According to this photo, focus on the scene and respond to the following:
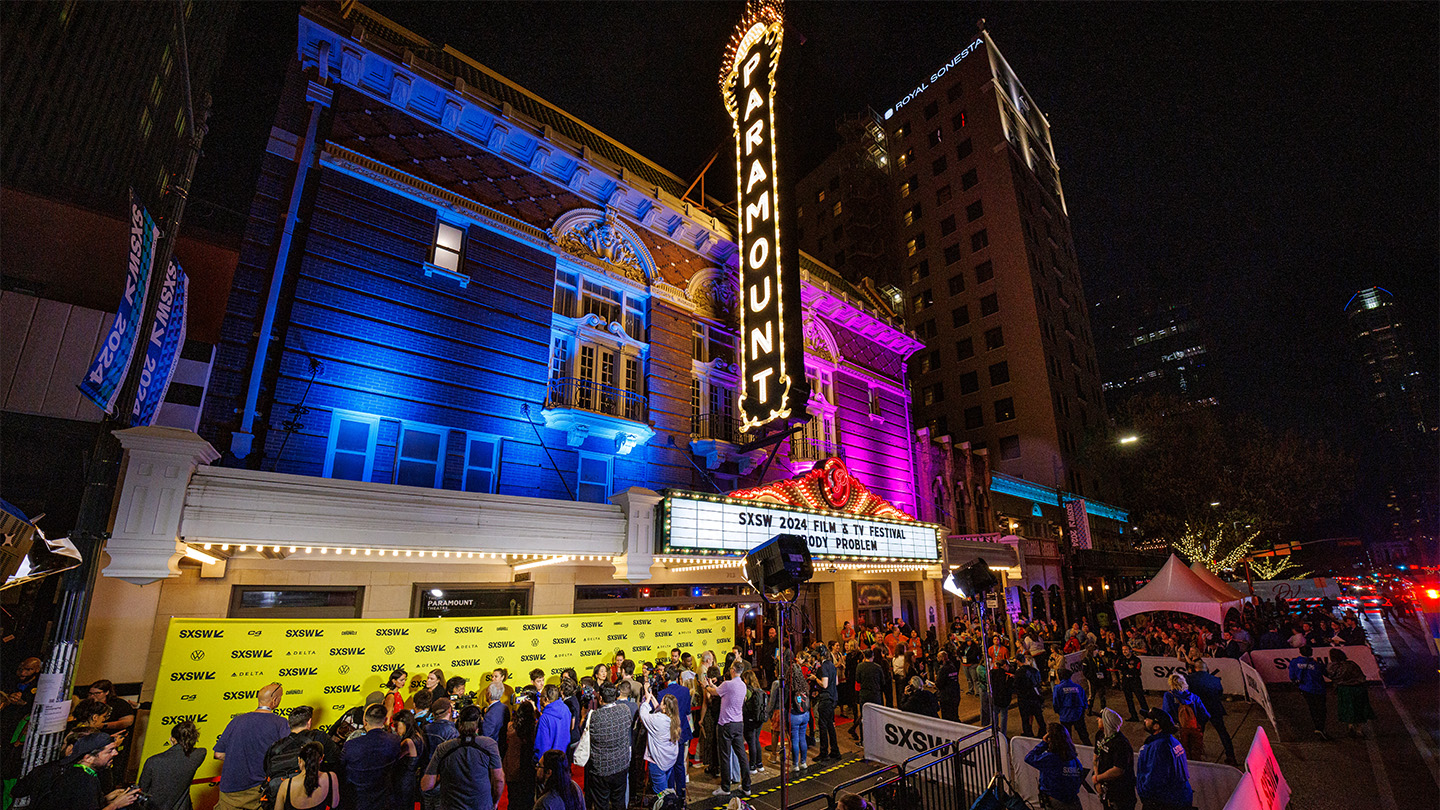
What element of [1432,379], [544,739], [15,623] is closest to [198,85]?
[15,623]

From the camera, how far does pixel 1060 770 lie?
7156 mm

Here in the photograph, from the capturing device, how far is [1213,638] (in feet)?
67.2

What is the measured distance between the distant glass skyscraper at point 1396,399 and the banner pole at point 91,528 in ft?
650

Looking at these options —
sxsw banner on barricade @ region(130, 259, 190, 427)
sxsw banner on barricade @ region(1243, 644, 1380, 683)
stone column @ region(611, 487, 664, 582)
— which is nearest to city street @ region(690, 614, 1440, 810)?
sxsw banner on barricade @ region(1243, 644, 1380, 683)

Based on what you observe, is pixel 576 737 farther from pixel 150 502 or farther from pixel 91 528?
pixel 150 502

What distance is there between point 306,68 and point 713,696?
628 inches

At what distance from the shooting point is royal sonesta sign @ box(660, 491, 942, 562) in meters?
12.6

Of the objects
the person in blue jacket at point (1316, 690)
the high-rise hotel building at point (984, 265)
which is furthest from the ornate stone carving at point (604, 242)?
the high-rise hotel building at point (984, 265)

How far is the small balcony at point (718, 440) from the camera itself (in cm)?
1736

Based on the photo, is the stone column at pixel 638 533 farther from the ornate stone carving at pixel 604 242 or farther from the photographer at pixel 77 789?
the ornate stone carving at pixel 604 242

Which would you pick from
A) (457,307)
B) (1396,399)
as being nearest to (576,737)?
(457,307)

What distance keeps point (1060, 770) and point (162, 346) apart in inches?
546

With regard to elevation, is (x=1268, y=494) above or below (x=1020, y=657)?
above

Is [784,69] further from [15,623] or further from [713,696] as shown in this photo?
[15,623]
